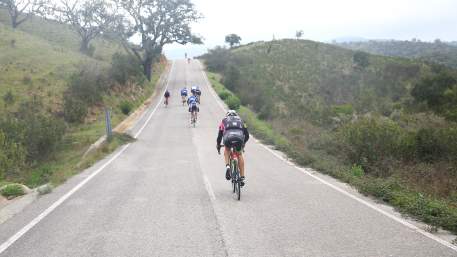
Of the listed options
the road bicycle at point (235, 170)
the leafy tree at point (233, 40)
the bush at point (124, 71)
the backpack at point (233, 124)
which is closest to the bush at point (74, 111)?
the bush at point (124, 71)

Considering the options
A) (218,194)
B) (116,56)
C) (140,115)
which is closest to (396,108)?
(140,115)

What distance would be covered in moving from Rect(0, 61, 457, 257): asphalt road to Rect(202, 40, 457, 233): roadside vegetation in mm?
1173

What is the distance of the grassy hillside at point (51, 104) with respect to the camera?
15312 mm

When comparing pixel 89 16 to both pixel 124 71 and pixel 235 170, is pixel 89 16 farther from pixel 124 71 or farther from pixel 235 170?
pixel 235 170

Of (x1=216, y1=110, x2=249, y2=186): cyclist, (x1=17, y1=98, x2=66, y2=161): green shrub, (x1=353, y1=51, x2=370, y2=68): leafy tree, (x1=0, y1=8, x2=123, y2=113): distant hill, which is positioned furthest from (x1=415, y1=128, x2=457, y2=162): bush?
(x1=353, y1=51, x2=370, y2=68): leafy tree

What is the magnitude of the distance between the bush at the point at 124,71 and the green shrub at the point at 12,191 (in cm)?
2894

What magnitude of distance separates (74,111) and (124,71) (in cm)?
1457

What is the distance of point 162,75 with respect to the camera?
66375 millimetres

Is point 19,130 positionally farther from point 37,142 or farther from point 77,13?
point 77,13

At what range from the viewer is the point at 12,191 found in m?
10.5

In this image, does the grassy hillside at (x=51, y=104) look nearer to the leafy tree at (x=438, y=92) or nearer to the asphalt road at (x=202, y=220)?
the asphalt road at (x=202, y=220)

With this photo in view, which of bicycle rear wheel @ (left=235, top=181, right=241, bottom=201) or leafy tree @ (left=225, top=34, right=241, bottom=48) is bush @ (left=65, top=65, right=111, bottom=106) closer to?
bicycle rear wheel @ (left=235, top=181, right=241, bottom=201)

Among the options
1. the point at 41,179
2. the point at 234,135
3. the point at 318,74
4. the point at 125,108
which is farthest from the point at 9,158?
the point at 318,74

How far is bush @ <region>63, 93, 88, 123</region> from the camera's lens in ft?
88.2
